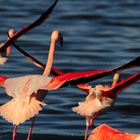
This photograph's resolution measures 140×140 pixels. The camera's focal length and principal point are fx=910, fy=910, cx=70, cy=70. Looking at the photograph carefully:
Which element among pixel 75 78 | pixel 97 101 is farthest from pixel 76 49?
pixel 75 78

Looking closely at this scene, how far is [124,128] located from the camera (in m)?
10.2

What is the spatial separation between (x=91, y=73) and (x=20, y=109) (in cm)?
82

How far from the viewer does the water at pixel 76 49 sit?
406 inches

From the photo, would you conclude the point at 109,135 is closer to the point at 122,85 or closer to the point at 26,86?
the point at 122,85

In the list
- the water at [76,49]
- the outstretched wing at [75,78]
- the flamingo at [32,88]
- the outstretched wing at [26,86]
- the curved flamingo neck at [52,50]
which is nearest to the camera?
the outstretched wing at [75,78]

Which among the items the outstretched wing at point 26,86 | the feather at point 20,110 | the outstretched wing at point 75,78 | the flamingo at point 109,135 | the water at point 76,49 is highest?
the outstretched wing at point 75,78

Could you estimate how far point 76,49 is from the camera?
14.8m

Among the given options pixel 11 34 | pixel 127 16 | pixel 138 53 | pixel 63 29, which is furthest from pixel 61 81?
pixel 127 16

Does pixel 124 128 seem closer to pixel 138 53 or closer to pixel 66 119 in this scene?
pixel 66 119

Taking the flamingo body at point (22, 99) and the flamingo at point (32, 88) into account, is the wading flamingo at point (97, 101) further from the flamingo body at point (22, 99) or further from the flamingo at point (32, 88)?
the flamingo body at point (22, 99)

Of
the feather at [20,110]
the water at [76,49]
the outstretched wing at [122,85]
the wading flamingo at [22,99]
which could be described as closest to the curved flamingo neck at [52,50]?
the wading flamingo at [22,99]

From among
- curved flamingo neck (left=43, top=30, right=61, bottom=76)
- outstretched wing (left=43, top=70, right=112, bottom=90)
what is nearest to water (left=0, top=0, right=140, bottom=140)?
curved flamingo neck (left=43, top=30, right=61, bottom=76)

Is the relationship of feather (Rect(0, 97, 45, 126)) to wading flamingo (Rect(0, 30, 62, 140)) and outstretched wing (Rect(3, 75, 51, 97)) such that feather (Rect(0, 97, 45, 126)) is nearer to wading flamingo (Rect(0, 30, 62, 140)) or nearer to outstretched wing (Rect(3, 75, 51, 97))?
wading flamingo (Rect(0, 30, 62, 140))

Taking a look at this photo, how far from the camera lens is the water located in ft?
33.8
